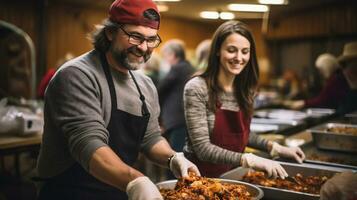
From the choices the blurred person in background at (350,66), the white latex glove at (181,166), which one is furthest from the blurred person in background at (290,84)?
the white latex glove at (181,166)

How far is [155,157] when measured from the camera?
1930 mm

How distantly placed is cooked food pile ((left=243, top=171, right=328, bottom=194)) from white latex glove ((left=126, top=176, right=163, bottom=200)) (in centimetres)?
72

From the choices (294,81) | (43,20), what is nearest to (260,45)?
(294,81)

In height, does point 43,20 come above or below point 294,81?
above

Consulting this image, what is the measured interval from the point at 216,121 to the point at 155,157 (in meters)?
0.43

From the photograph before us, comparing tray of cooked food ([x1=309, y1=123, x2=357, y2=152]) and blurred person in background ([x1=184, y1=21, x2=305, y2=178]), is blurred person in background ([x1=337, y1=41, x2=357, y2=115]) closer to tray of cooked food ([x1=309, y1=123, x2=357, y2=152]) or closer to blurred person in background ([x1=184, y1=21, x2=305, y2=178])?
tray of cooked food ([x1=309, y1=123, x2=357, y2=152])

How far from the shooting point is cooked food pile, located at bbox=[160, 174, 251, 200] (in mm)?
1457

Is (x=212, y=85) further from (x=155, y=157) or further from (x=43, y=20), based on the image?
(x=43, y=20)

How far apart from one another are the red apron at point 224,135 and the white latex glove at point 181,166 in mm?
430

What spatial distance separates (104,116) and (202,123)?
0.61 metres

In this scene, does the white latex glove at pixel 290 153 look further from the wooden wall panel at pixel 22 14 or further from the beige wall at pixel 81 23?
the wooden wall panel at pixel 22 14

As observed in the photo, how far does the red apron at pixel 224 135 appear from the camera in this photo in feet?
7.17

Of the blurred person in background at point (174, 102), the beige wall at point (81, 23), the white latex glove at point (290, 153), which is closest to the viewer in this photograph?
the white latex glove at point (290, 153)

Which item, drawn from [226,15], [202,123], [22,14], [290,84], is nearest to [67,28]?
[22,14]
